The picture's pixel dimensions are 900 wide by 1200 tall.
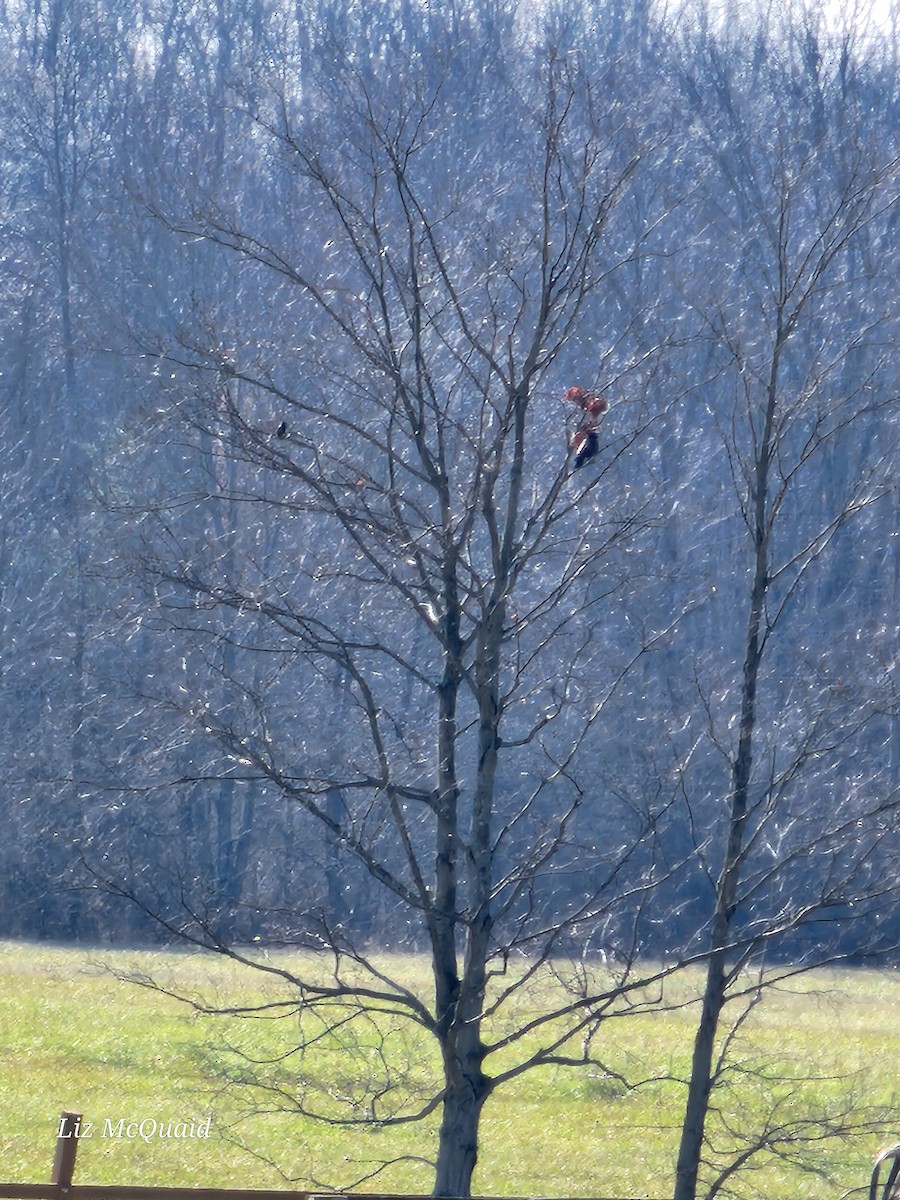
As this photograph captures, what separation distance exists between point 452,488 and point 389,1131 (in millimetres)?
6442

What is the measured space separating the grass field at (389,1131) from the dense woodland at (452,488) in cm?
119

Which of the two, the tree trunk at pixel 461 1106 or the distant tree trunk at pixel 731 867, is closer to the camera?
the tree trunk at pixel 461 1106

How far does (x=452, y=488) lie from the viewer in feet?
20.0

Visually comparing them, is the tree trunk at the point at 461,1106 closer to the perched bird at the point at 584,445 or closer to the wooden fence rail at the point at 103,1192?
the wooden fence rail at the point at 103,1192

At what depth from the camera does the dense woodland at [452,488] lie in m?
5.75

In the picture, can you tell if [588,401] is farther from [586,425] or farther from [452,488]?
[452,488]

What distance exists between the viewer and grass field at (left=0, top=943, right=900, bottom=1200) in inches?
376

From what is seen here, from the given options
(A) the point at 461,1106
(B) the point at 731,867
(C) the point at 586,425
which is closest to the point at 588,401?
(C) the point at 586,425

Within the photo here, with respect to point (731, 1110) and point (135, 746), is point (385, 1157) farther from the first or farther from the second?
point (135, 746)

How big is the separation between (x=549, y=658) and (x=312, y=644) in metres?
9.96

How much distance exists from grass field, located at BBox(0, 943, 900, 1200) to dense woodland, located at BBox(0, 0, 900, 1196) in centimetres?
119

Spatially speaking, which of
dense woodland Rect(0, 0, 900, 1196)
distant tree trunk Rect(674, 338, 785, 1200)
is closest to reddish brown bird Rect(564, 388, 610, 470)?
dense woodland Rect(0, 0, 900, 1196)

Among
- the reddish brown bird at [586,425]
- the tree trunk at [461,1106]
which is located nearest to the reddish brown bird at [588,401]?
the reddish brown bird at [586,425]

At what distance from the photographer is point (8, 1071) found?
11.5 meters
